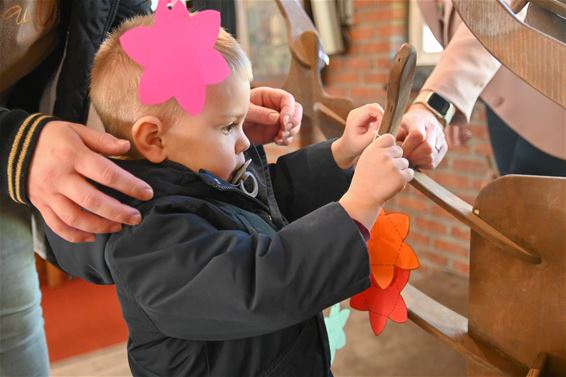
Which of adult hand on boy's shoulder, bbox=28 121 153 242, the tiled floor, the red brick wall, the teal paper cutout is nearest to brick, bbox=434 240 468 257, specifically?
the red brick wall

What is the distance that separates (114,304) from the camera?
8.09 ft

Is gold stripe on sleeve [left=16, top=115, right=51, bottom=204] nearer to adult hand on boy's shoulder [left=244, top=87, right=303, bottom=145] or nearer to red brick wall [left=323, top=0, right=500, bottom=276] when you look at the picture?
adult hand on boy's shoulder [left=244, top=87, right=303, bottom=145]

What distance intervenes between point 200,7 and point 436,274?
6.27 ft

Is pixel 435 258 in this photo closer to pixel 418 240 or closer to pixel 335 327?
pixel 418 240

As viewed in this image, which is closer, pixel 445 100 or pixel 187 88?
pixel 187 88

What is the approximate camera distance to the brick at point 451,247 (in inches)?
96.7

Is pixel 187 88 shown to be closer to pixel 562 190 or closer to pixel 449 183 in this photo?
pixel 562 190

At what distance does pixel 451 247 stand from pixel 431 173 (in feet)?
1.18

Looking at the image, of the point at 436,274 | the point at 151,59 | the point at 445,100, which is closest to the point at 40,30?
the point at 151,59

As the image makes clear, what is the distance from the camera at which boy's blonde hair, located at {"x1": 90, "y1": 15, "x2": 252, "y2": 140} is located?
2.05ft

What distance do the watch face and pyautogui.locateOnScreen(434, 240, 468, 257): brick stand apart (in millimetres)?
1690

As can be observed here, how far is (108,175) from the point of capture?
1.90ft

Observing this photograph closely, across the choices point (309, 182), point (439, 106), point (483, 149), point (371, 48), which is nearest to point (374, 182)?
point (309, 182)

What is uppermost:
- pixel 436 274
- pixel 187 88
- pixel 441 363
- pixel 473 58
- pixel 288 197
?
pixel 187 88
